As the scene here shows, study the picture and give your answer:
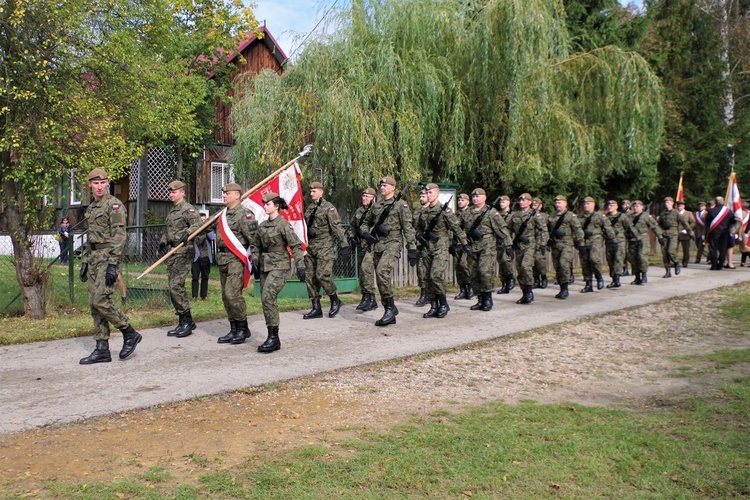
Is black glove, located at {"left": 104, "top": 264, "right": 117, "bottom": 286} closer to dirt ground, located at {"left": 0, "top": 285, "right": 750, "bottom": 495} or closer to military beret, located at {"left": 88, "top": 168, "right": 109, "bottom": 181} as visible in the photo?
military beret, located at {"left": 88, "top": 168, "right": 109, "bottom": 181}

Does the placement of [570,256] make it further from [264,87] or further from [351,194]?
[264,87]

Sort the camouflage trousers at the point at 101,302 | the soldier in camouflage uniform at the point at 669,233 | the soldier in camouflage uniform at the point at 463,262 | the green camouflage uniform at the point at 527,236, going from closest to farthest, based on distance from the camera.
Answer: the camouflage trousers at the point at 101,302 → the soldier in camouflage uniform at the point at 463,262 → the green camouflage uniform at the point at 527,236 → the soldier in camouflage uniform at the point at 669,233

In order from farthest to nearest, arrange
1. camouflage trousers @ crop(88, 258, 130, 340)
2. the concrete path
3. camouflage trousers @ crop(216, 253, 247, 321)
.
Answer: camouflage trousers @ crop(216, 253, 247, 321) → camouflage trousers @ crop(88, 258, 130, 340) → the concrete path

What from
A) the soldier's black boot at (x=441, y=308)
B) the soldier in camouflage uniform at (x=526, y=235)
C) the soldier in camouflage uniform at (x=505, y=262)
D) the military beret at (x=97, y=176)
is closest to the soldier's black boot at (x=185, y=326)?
the military beret at (x=97, y=176)

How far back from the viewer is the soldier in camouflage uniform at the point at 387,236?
9.83 metres

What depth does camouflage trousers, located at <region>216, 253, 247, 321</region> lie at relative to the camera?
8453mm

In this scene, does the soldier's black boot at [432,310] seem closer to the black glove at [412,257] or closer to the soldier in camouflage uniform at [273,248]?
the black glove at [412,257]

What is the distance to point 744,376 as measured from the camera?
6754 millimetres

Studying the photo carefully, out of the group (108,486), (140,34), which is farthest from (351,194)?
(108,486)

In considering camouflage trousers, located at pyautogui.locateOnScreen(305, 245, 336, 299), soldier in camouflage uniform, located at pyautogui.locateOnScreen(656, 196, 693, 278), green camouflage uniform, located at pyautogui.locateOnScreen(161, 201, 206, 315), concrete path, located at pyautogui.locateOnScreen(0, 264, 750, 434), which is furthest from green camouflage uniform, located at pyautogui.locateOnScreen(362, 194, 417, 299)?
soldier in camouflage uniform, located at pyautogui.locateOnScreen(656, 196, 693, 278)

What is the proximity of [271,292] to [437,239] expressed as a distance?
3468mm

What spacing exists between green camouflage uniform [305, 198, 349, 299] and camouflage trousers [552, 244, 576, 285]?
484cm

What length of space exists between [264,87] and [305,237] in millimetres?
7849

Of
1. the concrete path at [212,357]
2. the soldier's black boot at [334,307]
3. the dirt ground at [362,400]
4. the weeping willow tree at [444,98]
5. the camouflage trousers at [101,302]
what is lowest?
the dirt ground at [362,400]
